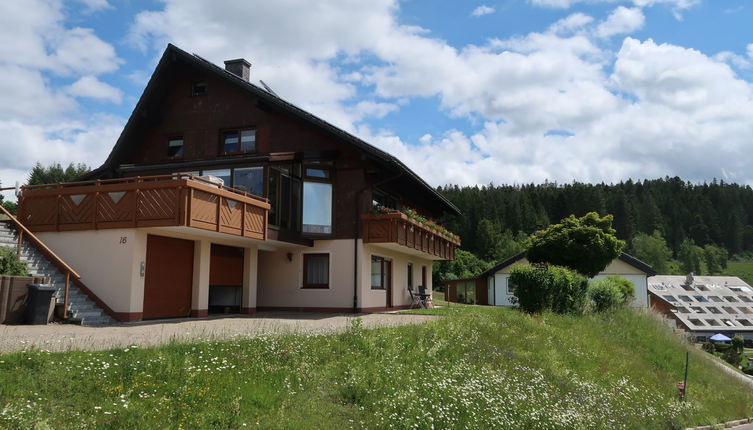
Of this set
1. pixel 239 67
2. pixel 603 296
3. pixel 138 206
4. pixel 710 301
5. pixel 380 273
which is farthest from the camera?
pixel 710 301

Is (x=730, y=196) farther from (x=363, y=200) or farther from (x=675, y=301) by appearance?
(x=363, y=200)

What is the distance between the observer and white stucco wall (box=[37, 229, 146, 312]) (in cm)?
1557

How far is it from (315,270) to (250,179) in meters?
4.45

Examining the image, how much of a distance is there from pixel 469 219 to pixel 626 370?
78.7m

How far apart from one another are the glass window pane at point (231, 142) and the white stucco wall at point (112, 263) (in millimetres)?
7195

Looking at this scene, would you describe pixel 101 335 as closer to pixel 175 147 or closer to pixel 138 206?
pixel 138 206

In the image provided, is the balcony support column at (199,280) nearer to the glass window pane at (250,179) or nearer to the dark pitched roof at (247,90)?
the glass window pane at (250,179)

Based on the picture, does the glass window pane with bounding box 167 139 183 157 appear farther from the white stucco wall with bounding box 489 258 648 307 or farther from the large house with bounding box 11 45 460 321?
the white stucco wall with bounding box 489 258 648 307

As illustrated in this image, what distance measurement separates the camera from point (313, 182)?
2198cm

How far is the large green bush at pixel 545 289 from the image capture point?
19.9 meters

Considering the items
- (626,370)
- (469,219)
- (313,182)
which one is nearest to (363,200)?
(313,182)

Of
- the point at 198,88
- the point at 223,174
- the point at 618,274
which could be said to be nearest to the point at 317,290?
the point at 223,174

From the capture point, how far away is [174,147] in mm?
23156

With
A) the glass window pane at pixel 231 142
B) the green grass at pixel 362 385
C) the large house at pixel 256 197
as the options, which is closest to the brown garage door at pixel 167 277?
the large house at pixel 256 197
